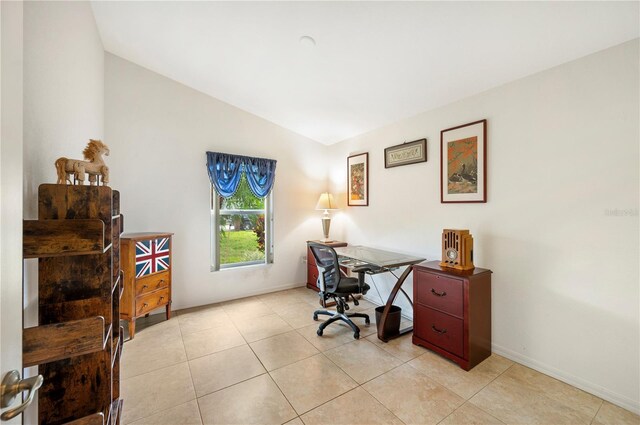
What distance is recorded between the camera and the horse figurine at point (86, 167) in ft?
4.18

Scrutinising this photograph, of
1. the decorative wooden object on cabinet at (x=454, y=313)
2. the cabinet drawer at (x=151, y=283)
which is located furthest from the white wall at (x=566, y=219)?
the cabinet drawer at (x=151, y=283)

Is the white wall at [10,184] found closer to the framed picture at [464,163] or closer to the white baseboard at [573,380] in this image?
the framed picture at [464,163]

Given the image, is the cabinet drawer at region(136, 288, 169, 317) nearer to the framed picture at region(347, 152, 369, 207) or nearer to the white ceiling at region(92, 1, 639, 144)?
the white ceiling at region(92, 1, 639, 144)

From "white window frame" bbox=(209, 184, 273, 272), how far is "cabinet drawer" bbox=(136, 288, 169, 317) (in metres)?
0.66

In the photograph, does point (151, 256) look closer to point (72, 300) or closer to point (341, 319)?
point (72, 300)

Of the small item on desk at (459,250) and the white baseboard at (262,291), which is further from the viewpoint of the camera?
the white baseboard at (262,291)

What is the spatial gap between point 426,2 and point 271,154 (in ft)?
8.86

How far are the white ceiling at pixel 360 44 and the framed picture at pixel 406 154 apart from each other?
0.38 metres

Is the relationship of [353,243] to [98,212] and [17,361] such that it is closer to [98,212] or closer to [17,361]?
[98,212]

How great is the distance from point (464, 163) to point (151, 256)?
330 cm

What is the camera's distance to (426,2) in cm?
164

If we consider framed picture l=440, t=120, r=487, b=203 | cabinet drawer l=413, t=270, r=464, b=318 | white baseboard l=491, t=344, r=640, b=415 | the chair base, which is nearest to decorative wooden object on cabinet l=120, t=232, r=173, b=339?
the chair base

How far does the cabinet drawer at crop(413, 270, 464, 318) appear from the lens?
7.06ft

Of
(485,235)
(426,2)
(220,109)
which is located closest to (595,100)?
(485,235)
